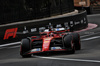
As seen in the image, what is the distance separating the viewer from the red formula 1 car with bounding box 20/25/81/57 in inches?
461

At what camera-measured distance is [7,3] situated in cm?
2022

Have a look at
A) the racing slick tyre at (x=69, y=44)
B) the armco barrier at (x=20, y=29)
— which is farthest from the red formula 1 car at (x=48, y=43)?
the armco barrier at (x=20, y=29)

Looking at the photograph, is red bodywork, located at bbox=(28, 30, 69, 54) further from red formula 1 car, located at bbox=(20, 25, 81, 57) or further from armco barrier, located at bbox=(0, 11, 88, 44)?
armco barrier, located at bbox=(0, 11, 88, 44)

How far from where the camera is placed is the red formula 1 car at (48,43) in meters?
11.7

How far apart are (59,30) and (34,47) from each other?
153cm

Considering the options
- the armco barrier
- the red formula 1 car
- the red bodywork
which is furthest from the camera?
the armco barrier

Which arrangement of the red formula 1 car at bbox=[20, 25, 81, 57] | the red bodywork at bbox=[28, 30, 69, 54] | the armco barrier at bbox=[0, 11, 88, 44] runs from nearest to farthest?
the red bodywork at bbox=[28, 30, 69, 54], the red formula 1 car at bbox=[20, 25, 81, 57], the armco barrier at bbox=[0, 11, 88, 44]

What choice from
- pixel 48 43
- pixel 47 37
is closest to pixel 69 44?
pixel 48 43

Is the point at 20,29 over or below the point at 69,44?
below

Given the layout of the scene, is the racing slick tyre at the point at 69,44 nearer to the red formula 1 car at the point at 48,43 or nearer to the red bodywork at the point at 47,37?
the red formula 1 car at the point at 48,43

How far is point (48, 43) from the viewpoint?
462 inches

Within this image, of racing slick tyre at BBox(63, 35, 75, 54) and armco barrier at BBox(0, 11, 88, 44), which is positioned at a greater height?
racing slick tyre at BBox(63, 35, 75, 54)

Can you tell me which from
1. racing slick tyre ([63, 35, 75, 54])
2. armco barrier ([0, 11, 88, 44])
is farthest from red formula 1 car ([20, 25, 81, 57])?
armco barrier ([0, 11, 88, 44])

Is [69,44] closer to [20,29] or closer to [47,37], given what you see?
[47,37]
